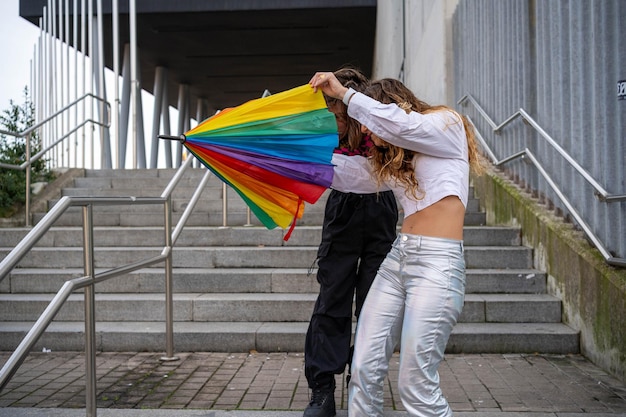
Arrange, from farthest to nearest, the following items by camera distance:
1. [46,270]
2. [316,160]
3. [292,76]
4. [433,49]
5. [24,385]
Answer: [292,76]
[433,49]
[46,270]
[24,385]
[316,160]

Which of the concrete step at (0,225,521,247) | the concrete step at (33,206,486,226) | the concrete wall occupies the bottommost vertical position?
the concrete step at (0,225,521,247)

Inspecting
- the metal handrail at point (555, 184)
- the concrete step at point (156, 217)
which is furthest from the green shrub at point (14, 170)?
the metal handrail at point (555, 184)

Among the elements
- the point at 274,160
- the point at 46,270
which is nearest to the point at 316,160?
the point at 274,160

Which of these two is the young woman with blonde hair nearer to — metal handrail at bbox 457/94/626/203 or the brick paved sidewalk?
the brick paved sidewalk

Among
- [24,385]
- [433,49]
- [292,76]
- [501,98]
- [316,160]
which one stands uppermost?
[292,76]

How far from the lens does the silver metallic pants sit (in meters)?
2.52

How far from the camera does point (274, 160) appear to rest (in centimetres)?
315

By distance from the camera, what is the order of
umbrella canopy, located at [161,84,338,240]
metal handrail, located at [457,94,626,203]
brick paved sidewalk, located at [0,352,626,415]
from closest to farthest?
umbrella canopy, located at [161,84,338,240], brick paved sidewalk, located at [0,352,626,415], metal handrail, located at [457,94,626,203]

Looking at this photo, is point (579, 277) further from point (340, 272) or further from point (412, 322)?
point (412, 322)

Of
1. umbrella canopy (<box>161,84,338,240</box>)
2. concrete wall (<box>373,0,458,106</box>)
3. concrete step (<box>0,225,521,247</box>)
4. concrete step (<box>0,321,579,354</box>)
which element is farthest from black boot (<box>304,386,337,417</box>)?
concrete wall (<box>373,0,458,106</box>)

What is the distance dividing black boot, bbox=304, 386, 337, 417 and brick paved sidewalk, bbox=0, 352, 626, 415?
0.31 m

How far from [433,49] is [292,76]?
559 inches

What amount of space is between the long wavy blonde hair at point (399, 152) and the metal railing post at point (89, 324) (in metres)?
1.90

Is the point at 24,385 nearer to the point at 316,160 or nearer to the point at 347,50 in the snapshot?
the point at 316,160
